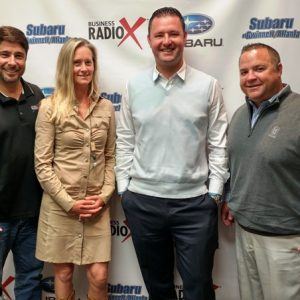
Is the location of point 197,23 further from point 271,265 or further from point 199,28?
point 271,265

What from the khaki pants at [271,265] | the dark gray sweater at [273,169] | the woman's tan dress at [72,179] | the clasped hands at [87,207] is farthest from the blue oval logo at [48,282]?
the dark gray sweater at [273,169]

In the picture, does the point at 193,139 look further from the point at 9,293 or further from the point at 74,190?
the point at 9,293

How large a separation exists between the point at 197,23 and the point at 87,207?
124cm

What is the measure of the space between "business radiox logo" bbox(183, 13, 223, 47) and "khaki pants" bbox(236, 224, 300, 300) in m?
1.08

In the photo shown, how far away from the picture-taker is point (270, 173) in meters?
1.70

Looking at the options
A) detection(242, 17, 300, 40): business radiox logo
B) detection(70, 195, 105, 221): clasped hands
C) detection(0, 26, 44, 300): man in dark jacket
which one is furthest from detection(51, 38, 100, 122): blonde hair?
detection(242, 17, 300, 40): business radiox logo

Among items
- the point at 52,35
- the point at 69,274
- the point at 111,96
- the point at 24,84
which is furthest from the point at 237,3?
the point at 69,274

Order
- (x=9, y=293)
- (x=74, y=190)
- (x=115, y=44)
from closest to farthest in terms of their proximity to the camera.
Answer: (x=74, y=190), (x=115, y=44), (x=9, y=293)

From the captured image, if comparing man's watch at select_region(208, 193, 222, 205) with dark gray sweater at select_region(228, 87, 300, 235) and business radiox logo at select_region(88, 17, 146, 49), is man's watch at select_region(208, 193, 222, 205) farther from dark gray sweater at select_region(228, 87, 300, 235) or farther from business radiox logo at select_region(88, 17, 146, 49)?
business radiox logo at select_region(88, 17, 146, 49)

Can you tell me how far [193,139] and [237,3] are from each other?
851 millimetres

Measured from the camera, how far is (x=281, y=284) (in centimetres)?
175

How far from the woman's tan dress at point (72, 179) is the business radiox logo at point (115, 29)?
45 cm

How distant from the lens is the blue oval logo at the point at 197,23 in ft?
7.43

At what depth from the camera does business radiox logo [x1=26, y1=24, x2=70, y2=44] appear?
94.2 inches
